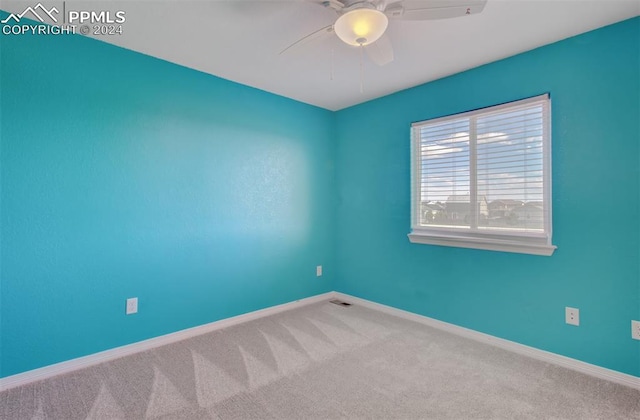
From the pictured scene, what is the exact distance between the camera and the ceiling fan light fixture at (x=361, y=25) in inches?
56.9

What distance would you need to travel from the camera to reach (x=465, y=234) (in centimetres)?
279

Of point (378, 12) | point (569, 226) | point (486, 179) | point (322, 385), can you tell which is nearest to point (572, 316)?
point (569, 226)

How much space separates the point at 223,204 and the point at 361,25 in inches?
79.5

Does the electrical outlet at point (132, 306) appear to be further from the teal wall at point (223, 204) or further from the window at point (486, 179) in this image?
the window at point (486, 179)

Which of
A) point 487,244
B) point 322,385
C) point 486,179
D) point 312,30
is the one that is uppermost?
point 312,30

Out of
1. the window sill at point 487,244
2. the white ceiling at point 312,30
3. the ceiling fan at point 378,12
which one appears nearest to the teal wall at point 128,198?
the white ceiling at point 312,30

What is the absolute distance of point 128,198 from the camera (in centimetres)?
242

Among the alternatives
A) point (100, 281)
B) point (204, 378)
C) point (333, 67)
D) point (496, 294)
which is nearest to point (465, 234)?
point (496, 294)

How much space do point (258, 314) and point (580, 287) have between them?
2.68 m

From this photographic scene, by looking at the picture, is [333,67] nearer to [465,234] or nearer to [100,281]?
[465,234]

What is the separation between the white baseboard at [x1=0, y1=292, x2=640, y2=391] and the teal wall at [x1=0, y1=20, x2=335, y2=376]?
0.18 ft

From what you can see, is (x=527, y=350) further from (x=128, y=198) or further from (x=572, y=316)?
(x=128, y=198)

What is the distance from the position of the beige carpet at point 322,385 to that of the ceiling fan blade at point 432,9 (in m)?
2.06

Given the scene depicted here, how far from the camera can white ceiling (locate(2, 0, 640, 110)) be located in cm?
190
